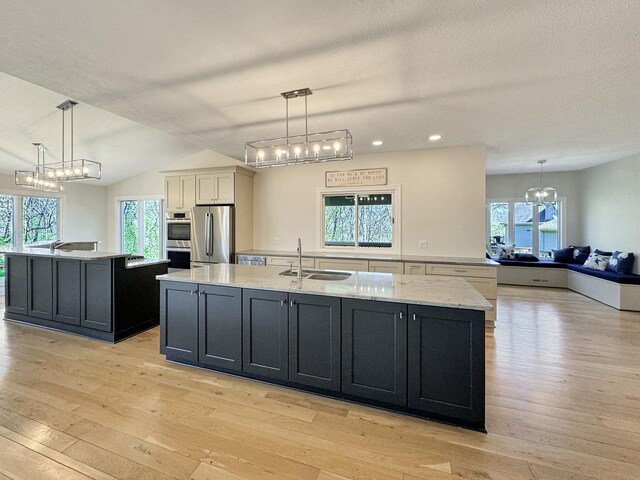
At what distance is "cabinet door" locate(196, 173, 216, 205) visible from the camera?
17.0 ft

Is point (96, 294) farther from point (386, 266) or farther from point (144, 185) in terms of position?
point (144, 185)

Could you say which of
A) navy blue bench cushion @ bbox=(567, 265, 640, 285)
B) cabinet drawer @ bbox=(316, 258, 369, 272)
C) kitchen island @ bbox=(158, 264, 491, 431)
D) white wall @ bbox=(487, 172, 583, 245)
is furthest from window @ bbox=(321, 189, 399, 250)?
white wall @ bbox=(487, 172, 583, 245)

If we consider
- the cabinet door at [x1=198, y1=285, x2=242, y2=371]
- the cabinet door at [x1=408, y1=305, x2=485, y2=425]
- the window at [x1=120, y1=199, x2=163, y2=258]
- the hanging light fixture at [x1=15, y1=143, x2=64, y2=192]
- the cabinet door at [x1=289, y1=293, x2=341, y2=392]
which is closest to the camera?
the cabinet door at [x1=408, y1=305, x2=485, y2=425]

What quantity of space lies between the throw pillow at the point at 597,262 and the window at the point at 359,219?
392 cm

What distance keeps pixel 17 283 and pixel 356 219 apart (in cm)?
496

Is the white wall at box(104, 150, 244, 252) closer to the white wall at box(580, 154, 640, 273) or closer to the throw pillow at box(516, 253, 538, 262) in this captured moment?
the throw pillow at box(516, 253, 538, 262)

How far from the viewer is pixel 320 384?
2.28 meters

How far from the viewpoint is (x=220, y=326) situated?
8.56 ft

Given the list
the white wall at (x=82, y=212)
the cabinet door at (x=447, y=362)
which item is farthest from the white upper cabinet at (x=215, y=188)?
the cabinet door at (x=447, y=362)

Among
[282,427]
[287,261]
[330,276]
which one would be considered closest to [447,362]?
[282,427]

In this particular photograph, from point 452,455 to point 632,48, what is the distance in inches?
114

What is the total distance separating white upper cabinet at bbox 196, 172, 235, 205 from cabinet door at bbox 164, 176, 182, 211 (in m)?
0.42

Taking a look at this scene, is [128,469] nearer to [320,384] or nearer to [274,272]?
[320,384]

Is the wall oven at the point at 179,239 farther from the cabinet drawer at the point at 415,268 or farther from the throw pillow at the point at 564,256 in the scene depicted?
the throw pillow at the point at 564,256
